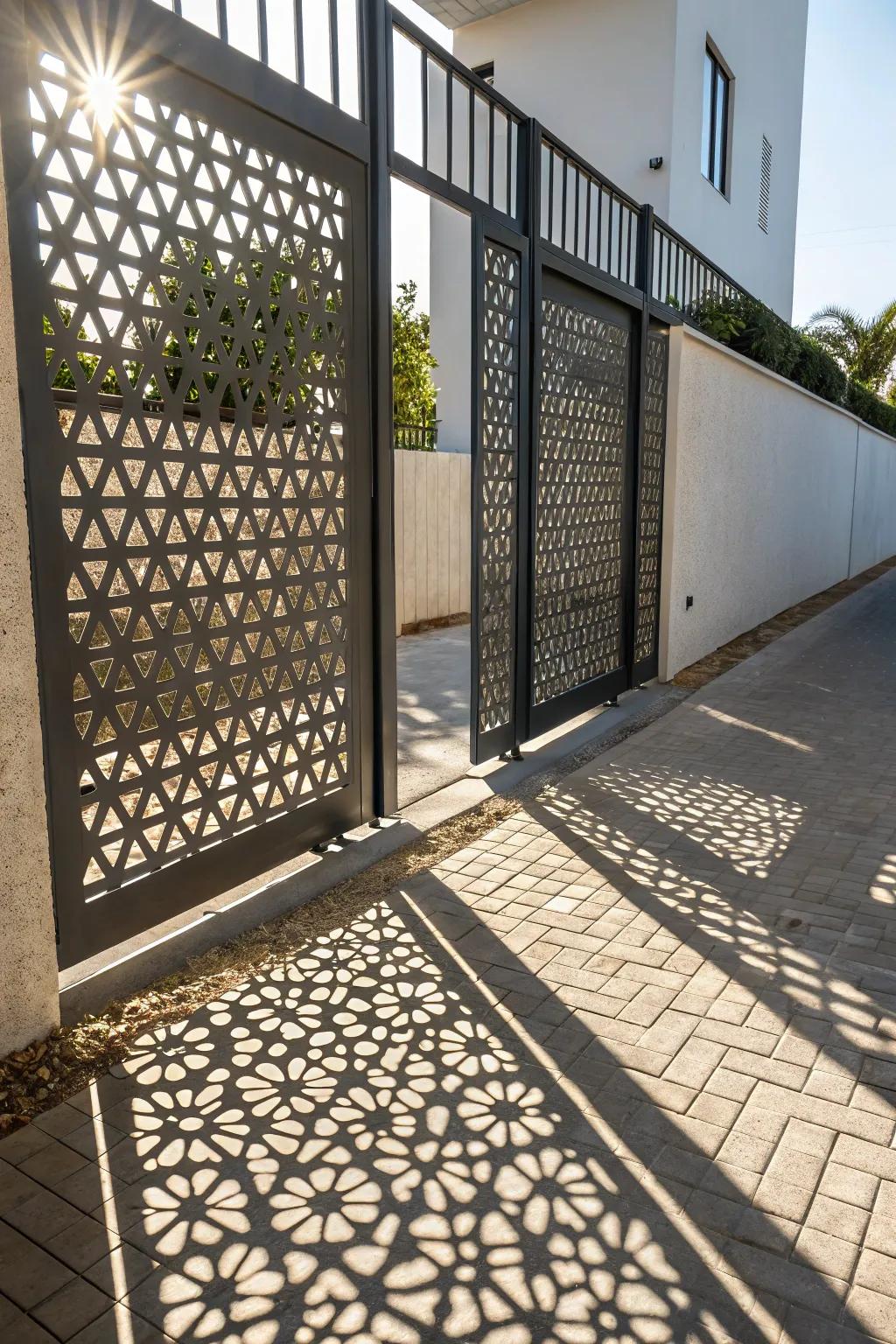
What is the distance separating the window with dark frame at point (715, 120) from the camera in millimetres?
12727

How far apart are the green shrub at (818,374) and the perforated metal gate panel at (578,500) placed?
247 inches

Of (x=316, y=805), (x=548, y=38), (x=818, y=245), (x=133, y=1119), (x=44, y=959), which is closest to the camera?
(x=133, y=1119)

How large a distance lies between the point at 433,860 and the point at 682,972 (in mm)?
1232

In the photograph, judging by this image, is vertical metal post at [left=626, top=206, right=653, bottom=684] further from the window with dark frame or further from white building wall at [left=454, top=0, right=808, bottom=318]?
the window with dark frame

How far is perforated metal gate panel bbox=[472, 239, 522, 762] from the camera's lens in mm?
4914

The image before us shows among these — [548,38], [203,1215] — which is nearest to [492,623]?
[203,1215]

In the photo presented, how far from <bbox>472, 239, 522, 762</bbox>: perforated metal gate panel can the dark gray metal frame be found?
0.04m

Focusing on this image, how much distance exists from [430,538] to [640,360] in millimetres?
3928

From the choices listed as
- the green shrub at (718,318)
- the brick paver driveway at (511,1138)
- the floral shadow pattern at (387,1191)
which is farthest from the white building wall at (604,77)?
the floral shadow pattern at (387,1191)

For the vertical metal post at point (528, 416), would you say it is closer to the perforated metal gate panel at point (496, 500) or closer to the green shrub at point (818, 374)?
the perforated metal gate panel at point (496, 500)

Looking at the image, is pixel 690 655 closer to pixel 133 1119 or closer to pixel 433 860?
pixel 433 860

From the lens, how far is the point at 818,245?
91.5ft

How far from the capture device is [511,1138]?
235cm

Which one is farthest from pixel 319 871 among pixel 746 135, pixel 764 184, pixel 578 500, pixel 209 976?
pixel 764 184
